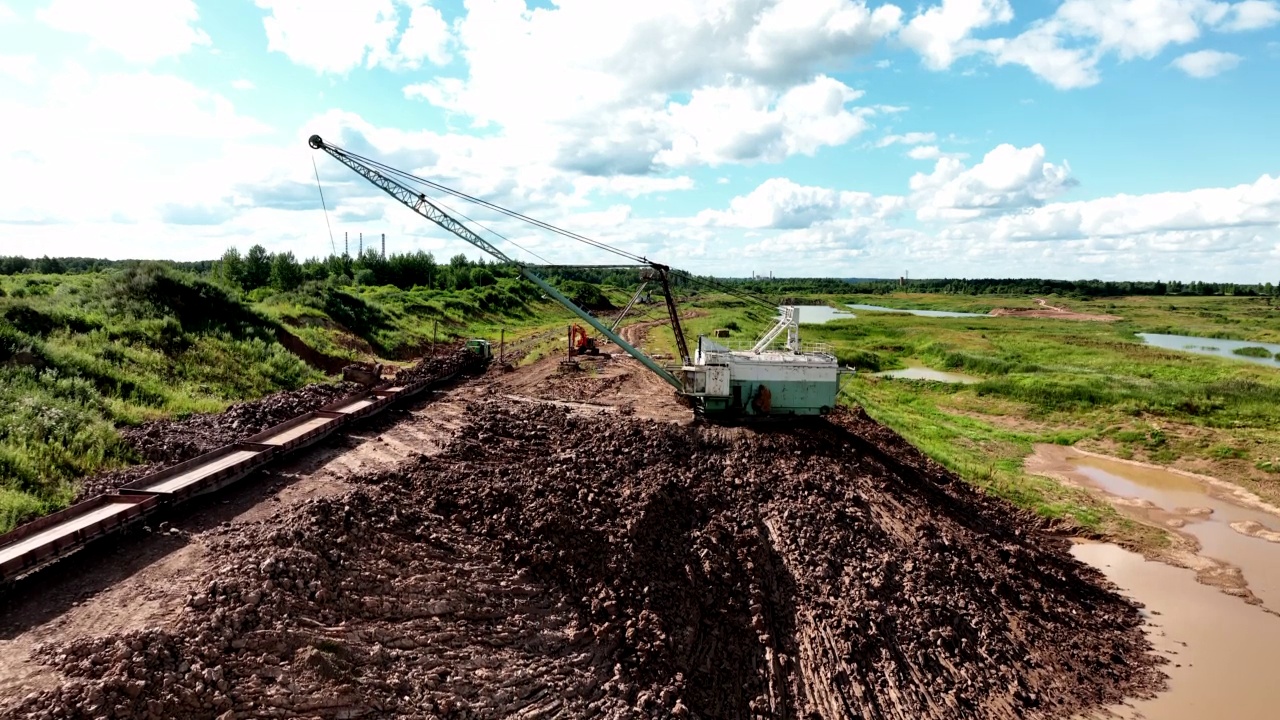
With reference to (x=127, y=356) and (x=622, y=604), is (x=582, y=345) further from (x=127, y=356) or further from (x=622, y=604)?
(x=622, y=604)

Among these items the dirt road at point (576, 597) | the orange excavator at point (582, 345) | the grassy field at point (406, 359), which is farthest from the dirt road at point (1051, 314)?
the dirt road at point (576, 597)

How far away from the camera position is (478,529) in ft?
42.5

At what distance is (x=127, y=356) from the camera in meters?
21.6

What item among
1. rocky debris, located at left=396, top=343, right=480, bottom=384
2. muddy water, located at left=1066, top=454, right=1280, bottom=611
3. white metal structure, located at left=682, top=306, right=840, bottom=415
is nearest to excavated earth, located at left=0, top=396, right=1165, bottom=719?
white metal structure, located at left=682, top=306, right=840, bottom=415

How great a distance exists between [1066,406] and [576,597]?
33592 millimetres

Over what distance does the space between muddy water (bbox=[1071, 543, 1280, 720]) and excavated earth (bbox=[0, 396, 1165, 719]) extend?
65cm

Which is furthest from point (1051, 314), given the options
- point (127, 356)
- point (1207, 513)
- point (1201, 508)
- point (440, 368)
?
point (127, 356)

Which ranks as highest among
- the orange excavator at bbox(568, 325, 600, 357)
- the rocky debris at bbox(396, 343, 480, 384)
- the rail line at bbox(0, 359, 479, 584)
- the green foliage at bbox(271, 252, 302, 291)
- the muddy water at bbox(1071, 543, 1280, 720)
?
the green foliage at bbox(271, 252, 302, 291)

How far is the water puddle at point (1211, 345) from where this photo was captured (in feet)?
189

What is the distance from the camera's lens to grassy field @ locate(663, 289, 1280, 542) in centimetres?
2595

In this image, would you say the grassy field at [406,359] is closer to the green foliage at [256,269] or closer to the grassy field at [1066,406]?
the grassy field at [1066,406]

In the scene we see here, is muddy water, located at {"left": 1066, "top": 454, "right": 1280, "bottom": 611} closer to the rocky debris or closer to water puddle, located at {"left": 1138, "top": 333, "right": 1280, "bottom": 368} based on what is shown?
the rocky debris

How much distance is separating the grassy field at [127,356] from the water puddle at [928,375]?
3054 centimetres

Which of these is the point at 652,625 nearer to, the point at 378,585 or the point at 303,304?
the point at 378,585
